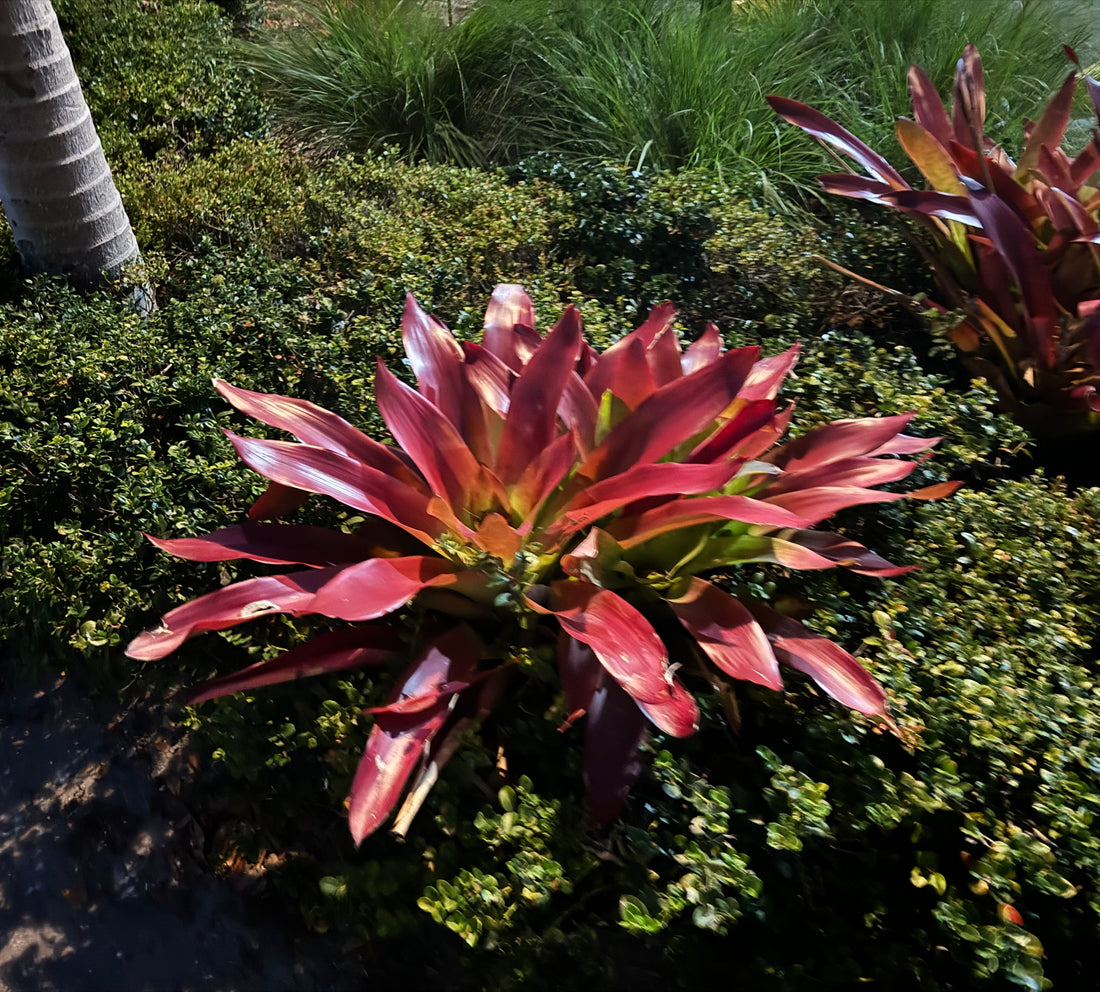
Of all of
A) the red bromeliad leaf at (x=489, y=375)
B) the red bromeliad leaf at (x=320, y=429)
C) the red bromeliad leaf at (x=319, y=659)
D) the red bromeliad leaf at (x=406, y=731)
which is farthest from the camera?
the red bromeliad leaf at (x=489, y=375)

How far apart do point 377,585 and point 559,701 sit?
0.45 meters

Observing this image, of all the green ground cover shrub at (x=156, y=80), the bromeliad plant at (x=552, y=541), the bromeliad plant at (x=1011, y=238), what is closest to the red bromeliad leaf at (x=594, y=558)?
the bromeliad plant at (x=552, y=541)

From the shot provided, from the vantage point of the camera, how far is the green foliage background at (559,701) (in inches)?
62.9

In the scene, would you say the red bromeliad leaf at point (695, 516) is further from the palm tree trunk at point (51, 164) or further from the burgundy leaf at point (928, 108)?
the palm tree trunk at point (51, 164)

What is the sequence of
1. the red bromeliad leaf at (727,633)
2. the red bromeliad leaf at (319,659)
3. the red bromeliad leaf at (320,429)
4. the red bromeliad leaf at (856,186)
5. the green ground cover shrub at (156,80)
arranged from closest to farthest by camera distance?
1. the red bromeliad leaf at (727,633)
2. the red bromeliad leaf at (319,659)
3. the red bromeliad leaf at (320,429)
4. the red bromeliad leaf at (856,186)
5. the green ground cover shrub at (156,80)

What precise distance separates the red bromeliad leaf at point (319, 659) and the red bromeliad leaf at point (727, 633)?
2.03 ft

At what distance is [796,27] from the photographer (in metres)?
5.20

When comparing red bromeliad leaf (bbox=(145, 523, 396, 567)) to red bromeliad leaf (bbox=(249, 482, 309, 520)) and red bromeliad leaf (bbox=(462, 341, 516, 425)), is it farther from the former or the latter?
red bromeliad leaf (bbox=(462, 341, 516, 425))

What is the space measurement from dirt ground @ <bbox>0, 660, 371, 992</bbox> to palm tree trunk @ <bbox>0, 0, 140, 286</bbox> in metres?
1.73

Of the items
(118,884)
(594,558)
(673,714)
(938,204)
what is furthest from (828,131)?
(118,884)

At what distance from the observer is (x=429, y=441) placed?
192 centimetres

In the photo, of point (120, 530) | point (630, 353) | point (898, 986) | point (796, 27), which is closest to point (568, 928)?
point (898, 986)

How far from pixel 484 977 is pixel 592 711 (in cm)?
57

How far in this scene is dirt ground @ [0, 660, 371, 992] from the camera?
197cm
